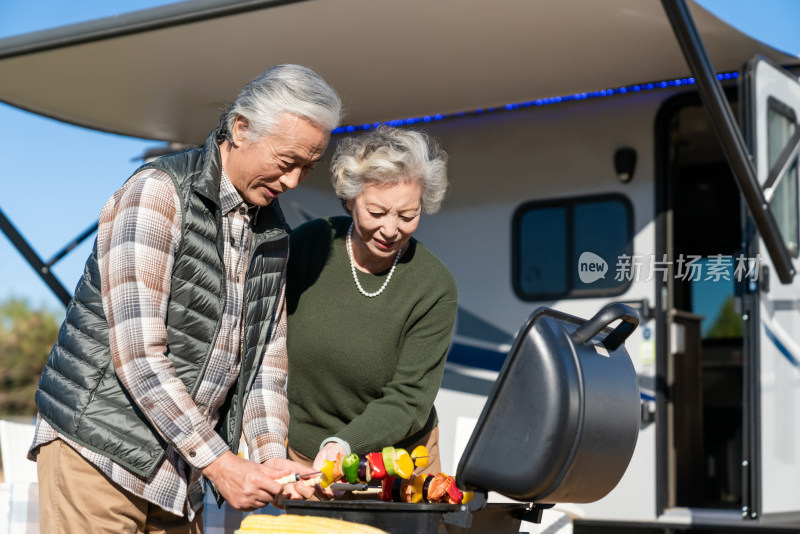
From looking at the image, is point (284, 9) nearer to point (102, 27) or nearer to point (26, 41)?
point (102, 27)

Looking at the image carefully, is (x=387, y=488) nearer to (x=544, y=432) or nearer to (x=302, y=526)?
(x=302, y=526)

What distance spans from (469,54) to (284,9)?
2.71ft

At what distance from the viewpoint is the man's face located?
2018mm

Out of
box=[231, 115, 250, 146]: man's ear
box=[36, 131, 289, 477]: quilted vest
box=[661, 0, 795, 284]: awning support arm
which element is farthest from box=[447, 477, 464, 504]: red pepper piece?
box=[661, 0, 795, 284]: awning support arm

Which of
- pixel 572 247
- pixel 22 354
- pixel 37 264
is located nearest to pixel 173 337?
pixel 572 247

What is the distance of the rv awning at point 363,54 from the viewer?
357 cm

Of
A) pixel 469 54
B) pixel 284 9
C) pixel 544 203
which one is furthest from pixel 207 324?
pixel 544 203

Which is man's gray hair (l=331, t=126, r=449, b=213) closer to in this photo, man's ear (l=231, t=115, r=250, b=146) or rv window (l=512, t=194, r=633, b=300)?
man's ear (l=231, t=115, r=250, b=146)

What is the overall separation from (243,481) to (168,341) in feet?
1.10

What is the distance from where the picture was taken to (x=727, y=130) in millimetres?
3455

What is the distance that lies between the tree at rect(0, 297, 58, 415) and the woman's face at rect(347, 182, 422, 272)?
52.1 feet

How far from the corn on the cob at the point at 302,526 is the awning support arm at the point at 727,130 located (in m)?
2.18

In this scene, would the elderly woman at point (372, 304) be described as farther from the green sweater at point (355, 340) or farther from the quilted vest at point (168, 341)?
the quilted vest at point (168, 341)

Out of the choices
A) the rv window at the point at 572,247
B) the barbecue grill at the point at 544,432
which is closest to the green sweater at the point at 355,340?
the barbecue grill at the point at 544,432
